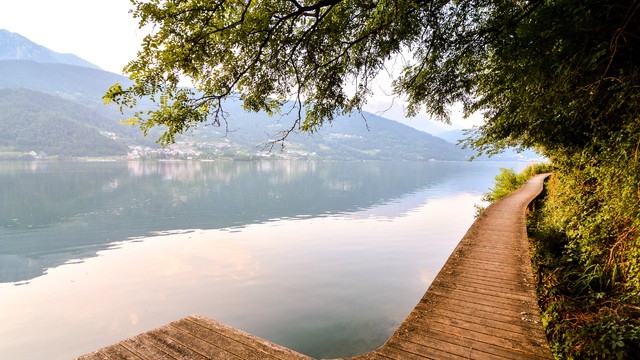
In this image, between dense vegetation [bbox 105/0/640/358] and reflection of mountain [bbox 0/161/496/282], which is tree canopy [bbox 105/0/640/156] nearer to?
dense vegetation [bbox 105/0/640/358]

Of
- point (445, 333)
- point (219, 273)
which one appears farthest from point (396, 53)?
point (219, 273)

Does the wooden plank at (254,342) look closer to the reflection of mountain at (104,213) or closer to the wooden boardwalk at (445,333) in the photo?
the wooden boardwalk at (445,333)

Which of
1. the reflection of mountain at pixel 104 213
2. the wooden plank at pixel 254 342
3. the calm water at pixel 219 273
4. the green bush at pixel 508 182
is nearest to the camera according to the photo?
the wooden plank at pixel 254 342

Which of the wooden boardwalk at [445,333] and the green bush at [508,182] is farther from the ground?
the green bush at [508,182]

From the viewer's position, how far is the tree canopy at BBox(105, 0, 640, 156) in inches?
191

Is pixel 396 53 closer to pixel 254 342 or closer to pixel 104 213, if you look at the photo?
pixel 254 342

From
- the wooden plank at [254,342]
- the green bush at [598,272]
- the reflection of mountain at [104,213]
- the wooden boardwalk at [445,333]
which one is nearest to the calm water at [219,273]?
the reflection of mountain at [104,213]

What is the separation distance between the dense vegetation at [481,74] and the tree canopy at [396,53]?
3cm

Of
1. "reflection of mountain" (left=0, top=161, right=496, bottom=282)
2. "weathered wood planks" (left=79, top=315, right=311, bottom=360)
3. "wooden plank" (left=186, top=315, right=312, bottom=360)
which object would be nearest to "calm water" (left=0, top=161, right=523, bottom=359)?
"reflection of mountain" (left=0, top=161, right=496, bottom=282)

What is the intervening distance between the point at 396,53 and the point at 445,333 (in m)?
5.47

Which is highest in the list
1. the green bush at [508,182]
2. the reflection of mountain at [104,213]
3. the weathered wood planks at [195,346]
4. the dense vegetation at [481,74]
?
the dense vegetation at [481,74]

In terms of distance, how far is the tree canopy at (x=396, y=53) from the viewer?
16.0ft

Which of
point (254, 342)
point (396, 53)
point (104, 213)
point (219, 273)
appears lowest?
point (104, 213)

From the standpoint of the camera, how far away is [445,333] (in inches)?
172
